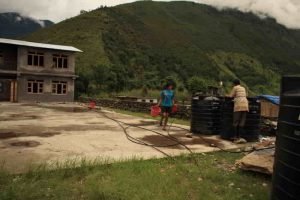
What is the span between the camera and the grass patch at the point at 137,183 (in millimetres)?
4645

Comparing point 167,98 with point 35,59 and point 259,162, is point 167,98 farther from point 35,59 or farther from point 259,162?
point 35,59

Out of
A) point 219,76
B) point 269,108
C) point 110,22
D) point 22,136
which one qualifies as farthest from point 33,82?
point 219,76

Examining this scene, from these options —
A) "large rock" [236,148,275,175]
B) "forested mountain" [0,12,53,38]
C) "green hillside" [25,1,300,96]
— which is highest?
"forested mountain" [0,12,53,38]

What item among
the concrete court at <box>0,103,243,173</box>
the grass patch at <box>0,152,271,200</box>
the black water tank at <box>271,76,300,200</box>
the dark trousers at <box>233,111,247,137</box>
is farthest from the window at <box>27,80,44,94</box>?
the black water tank at <box>271,76,300,200</box>

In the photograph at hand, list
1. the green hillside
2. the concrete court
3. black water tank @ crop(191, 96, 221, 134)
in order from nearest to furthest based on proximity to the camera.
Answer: the concrete court → black water tank @ crop(191, 96, 221, 134) → the green hillside

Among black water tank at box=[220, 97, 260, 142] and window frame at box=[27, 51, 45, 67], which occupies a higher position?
window frame at box=[27, 51, 45, 67]

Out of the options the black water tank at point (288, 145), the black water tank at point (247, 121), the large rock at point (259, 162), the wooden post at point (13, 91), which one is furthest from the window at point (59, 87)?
the black water tank at point (288, 145)

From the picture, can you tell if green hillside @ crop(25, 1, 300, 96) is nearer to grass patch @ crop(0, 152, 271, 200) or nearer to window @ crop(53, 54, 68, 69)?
window @ crop(53, 54, 68, 69)

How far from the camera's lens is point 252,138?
9484 mm

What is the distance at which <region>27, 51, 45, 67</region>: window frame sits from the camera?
33.0m

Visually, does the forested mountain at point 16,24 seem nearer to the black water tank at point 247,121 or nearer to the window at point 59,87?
the window at point 59,87

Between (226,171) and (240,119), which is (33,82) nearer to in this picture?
(240,119)

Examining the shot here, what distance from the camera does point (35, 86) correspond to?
3316 centimetres

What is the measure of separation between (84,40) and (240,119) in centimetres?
5336
